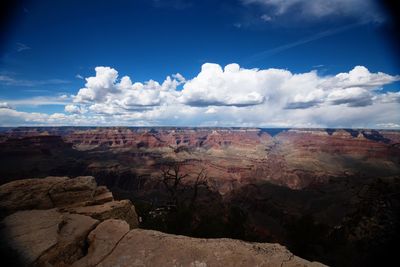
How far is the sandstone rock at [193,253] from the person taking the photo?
275 inches

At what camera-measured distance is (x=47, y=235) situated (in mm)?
8109

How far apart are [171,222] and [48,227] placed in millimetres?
15275

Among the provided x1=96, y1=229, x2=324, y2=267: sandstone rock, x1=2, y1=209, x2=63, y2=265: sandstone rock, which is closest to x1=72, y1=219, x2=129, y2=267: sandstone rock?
x1=96, y1=229, x2=324, y2=267: sandstone rock

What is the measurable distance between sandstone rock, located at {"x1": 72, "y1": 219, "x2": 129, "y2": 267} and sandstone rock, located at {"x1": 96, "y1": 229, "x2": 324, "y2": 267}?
0.57 ft

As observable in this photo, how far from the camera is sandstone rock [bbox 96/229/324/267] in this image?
6.98 m

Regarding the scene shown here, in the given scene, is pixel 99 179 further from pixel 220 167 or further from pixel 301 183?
pixel 301 183

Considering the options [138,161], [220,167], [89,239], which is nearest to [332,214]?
[89,239]

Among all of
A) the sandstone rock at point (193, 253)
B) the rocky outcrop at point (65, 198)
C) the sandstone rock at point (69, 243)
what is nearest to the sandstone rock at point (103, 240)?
the sandstone rock at point (193, 253)

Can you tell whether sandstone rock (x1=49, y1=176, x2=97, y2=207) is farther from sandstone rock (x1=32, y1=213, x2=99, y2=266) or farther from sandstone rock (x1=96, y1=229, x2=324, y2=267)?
sandstone rock (x1=96, y1=229, x2=324, y2=267)

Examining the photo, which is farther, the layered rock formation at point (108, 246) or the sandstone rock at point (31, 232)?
the sandstone rock at point (31, 232)

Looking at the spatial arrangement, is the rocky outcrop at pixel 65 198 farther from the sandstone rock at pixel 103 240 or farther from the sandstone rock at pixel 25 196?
the sandstone rock at pixel 103 240

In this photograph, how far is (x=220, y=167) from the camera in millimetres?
130000

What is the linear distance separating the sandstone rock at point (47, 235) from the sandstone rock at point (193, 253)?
79 centimetres

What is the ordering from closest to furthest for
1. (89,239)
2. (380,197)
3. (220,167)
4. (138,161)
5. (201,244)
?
(201,244)
(89,239)
(380,197)
(220,167)
(138,161)
